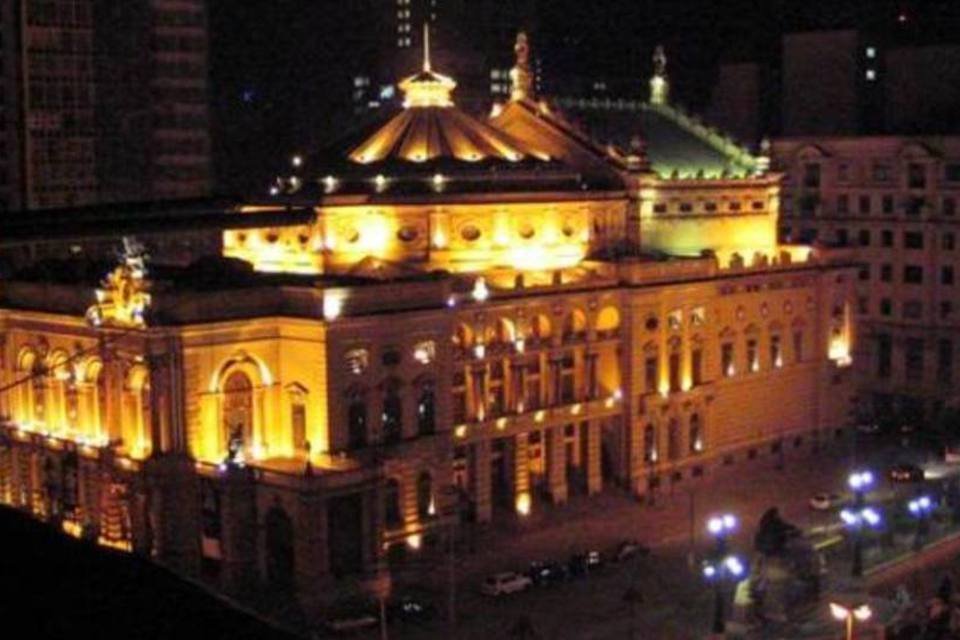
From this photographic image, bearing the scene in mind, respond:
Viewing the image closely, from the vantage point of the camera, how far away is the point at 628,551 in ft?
202

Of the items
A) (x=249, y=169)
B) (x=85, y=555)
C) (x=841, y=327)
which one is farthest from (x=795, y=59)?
(x=85, y=555)

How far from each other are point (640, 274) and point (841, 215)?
32.2 metres

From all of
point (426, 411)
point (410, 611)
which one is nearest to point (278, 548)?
point (410, 611)

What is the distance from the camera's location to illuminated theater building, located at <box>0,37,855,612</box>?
2282 inches

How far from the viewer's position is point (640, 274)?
75250 millimetres

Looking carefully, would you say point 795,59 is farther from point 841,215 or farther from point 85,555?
point 85,555

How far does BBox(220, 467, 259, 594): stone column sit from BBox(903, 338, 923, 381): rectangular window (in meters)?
57.2

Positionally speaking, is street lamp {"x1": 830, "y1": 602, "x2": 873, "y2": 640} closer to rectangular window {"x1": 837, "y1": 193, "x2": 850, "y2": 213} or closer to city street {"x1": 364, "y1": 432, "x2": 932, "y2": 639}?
city street {"x1": 364, "y1": 432, "x2": 932, "y2": 639}

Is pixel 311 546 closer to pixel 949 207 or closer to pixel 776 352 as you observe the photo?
pixel 776 352

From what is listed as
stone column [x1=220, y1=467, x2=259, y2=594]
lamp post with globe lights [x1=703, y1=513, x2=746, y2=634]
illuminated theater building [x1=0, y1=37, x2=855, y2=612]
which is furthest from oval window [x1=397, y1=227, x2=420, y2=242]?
lamp post with globe lights [x1=703, y1=513, x2=746, y2=634]

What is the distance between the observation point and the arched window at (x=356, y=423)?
198 feet

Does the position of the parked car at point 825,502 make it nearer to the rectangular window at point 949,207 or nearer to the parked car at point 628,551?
the parked car at point 628,551

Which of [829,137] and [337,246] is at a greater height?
[829,137]

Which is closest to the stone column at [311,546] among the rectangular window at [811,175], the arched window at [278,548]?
the arched window at [278,548]
